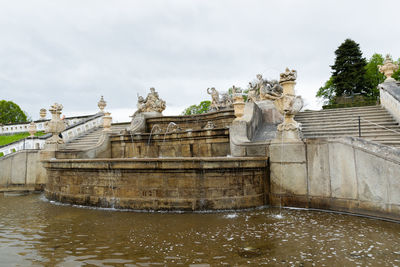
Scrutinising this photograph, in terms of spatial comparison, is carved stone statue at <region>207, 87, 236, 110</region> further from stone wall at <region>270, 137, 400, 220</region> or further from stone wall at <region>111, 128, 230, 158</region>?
stone wall at <region>270, 137, 400, 220</region>

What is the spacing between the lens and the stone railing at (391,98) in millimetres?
10539

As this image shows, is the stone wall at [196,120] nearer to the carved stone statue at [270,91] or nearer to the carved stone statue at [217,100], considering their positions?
the carved stone statue at [270,91]

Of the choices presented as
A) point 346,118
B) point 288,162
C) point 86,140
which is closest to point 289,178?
point 288,162

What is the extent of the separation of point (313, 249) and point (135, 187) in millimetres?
4730

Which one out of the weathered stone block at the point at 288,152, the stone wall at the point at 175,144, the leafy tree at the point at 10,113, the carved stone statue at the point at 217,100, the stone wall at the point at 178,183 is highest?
the leafy tree at the point at 10,113

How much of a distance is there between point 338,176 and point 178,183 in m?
4.12

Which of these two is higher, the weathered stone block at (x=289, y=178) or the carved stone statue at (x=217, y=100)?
the carved stone statue at (x=217, y=100)

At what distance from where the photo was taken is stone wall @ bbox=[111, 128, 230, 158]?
10594 mm

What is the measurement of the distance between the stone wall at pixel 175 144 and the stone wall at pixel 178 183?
10.4ft

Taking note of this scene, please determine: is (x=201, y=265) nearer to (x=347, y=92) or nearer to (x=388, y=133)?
(x=388, y=133)

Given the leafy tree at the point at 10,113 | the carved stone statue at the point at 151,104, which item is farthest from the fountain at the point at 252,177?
the leafy tree at the point at 10,113

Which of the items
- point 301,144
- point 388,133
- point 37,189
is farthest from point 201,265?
point 37,189

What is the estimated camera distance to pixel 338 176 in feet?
22.1

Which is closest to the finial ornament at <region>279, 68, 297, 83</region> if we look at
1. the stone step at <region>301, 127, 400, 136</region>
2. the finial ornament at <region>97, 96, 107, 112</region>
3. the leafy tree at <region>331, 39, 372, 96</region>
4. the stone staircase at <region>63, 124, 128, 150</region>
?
the stone step at <region>301, 127, 400, 136</region>
